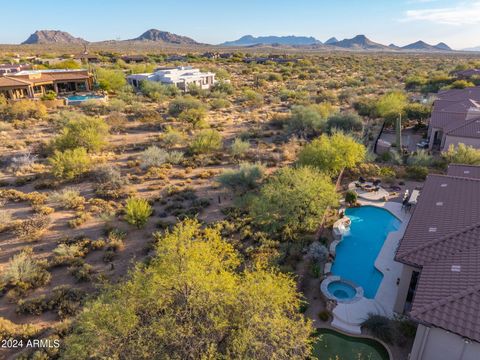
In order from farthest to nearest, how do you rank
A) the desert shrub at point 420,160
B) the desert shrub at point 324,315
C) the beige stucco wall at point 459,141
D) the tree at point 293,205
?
the beige stucco wall at point 459,141, the desert shrub at point 420,160, the tree at point 293,205, the desert shrub at point 324,315

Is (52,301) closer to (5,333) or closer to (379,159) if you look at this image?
(5,333)

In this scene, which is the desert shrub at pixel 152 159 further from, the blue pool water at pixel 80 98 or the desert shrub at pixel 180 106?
the blue pool water at pixel 80 98

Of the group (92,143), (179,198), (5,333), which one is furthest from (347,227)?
(92,143)

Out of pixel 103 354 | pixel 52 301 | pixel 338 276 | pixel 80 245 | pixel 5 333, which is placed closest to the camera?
pixel 103 354

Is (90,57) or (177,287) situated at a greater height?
(90,57)

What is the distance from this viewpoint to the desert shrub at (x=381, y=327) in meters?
11.3

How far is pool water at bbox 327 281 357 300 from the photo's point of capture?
45.0 feet

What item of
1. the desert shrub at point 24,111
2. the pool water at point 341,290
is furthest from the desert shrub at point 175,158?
the desert shrub at point 24,111

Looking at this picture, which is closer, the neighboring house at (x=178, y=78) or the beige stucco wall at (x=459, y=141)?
the beige stucco wall at (x=459, y=141)

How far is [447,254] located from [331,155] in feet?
37.8

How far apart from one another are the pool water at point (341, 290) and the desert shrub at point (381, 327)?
167 cm

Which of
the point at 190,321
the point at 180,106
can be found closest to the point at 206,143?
the point at 180,106

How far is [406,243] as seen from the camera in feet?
39.4

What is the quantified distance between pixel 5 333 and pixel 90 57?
95181 millimetres
